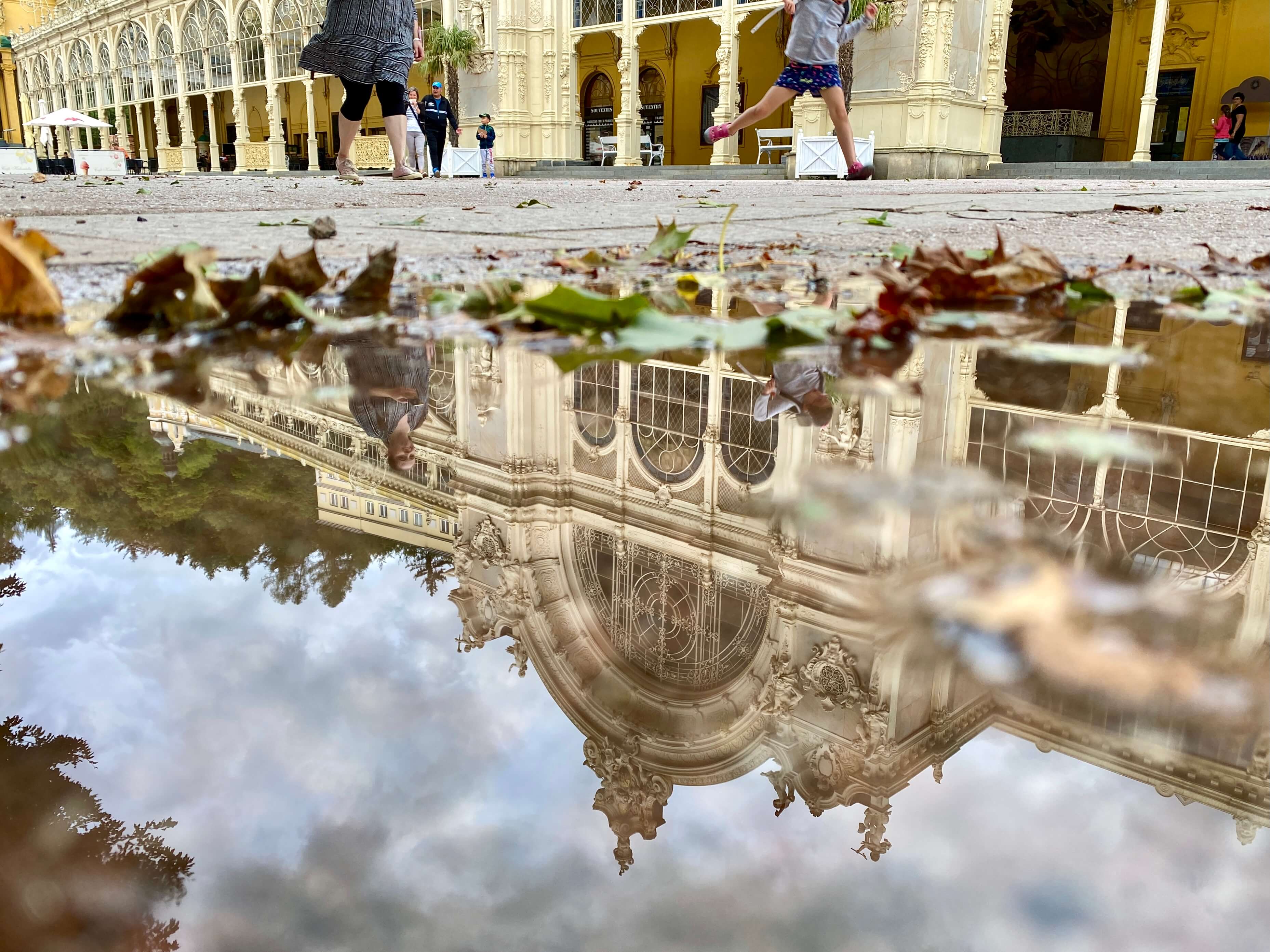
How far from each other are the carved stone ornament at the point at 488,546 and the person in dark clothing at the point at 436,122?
51.3 ft

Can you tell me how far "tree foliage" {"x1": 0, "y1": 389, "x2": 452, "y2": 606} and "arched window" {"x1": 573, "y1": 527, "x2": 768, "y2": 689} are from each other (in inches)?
6.1

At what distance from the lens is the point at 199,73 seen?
32.1m

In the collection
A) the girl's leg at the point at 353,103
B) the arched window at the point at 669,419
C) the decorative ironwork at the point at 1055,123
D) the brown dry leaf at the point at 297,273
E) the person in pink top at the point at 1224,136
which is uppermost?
the decorative ironwork at the point at 1055,123

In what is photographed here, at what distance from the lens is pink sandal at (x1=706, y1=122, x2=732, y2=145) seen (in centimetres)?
860

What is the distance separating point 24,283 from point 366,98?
638 cm

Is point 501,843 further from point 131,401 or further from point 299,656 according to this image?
point 131,401

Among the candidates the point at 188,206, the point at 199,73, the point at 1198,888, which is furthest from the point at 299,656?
the point at 199,73

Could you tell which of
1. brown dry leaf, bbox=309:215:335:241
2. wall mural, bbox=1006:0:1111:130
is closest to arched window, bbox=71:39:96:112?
wall mural, bbox=1006:0:1111:130

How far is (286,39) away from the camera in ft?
89.8

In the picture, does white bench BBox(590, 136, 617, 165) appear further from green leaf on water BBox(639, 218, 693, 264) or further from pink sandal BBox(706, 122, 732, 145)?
green leaf on water BBox(639, 218, 693, 264)

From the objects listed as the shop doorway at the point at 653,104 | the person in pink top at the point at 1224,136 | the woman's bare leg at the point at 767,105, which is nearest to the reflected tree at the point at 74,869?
the woman's bare leg at the point at 767,105

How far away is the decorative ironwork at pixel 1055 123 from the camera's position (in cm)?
2138

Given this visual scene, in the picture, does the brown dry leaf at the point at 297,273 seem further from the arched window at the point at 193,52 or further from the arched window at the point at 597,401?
the arched window at the point at 193,52

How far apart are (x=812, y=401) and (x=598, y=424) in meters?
0.24
